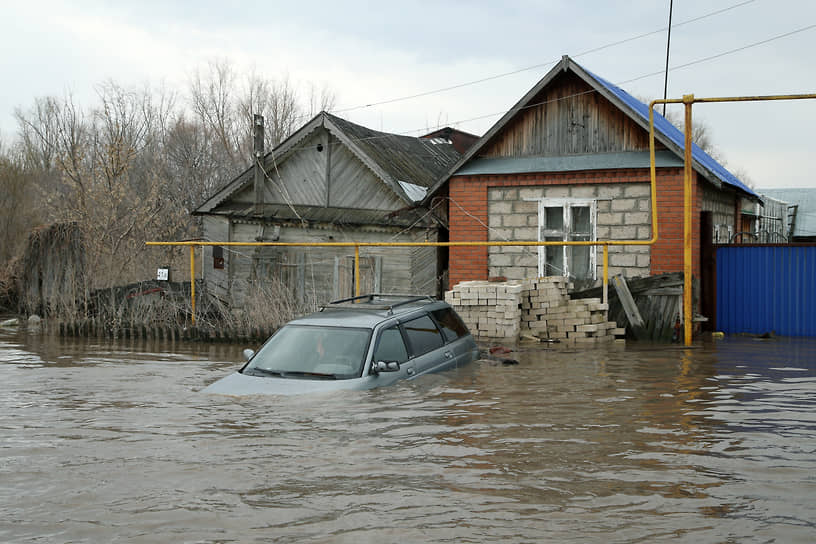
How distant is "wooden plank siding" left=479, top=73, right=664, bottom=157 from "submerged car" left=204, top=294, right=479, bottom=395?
8.28m

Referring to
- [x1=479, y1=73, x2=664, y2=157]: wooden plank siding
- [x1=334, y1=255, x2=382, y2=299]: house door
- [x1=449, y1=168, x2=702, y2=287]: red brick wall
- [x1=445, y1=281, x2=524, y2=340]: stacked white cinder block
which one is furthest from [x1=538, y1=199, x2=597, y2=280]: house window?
[x1=334, y1=255, x2=382, y2=299]: house door

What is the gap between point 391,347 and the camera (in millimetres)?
9688

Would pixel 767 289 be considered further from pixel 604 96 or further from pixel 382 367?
pixel 382 367

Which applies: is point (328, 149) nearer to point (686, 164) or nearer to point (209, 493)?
point (686, 164)

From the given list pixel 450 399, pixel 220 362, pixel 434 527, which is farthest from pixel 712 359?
pixel 434 527

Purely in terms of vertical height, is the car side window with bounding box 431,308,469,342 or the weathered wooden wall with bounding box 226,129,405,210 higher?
the weathered wooden wall with bounding box 226,129,405,210

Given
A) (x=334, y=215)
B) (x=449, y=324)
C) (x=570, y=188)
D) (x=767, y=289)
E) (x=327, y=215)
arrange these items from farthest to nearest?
(x=327, y=215)
(x=334, y=215)
(x=570, y=188)
(x=767, y=289)
(x=449, y=324)


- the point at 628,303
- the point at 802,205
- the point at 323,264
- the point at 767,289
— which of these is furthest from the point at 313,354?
the point at 802,205

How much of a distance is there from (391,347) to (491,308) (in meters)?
5.76

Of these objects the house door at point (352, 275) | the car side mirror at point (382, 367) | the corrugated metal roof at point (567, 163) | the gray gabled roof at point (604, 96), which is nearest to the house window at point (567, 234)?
the corrugated metal roof at point (567, 163)

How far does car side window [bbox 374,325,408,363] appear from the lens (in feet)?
31.1

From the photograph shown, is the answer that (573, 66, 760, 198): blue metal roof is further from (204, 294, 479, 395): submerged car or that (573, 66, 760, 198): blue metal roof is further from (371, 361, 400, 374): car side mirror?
(371, 361, 400, 374): car side mirror

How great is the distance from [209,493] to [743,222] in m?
21.3

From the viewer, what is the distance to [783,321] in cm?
1692
